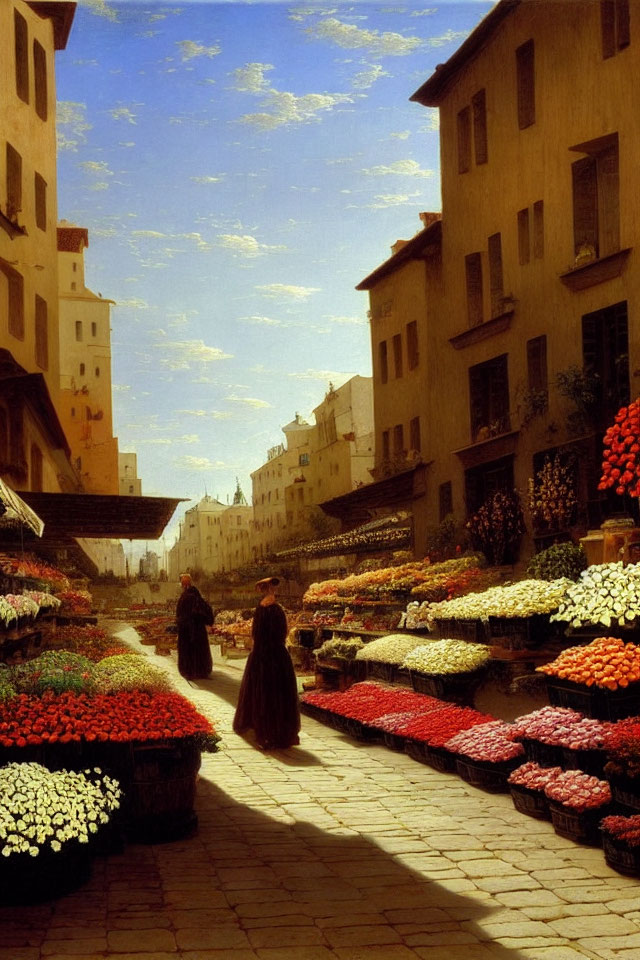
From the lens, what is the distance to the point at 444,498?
25.3 metres

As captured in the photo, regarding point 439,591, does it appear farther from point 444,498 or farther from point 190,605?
point 444,498

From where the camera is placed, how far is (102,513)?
23.0 meters

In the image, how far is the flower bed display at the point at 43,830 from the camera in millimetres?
6043

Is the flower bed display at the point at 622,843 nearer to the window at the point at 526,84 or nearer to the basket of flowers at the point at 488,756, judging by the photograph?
the basket of flowers at the point at 488,756

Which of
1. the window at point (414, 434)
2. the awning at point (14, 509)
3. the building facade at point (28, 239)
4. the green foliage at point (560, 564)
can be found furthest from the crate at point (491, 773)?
the window at point (414, 434)

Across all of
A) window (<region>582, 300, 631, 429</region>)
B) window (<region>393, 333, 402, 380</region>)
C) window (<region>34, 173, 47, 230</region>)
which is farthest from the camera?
window (<region>393, 333, 402, 380</region>)

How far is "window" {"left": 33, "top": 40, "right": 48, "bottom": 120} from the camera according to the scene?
973 inches

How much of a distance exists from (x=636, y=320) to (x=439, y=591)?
5826mm

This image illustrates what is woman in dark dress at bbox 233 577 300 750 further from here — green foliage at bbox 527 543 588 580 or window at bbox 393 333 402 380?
window at bbox 393 333 402 380

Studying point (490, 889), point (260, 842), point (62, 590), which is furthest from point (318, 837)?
point (62, 590)

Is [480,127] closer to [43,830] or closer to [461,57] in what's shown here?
[461,57]

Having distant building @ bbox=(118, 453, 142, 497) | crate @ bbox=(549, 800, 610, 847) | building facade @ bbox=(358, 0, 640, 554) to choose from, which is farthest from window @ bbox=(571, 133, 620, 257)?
distant building @ bbox=(118, 453, 142, 497)

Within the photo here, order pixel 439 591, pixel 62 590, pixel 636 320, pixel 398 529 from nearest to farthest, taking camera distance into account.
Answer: pixel 439 591, pixel 636 320, pixel 62 590, pixel 398 529

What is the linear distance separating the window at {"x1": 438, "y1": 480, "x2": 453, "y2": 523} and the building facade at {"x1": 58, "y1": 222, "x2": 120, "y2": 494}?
79.3 ft
